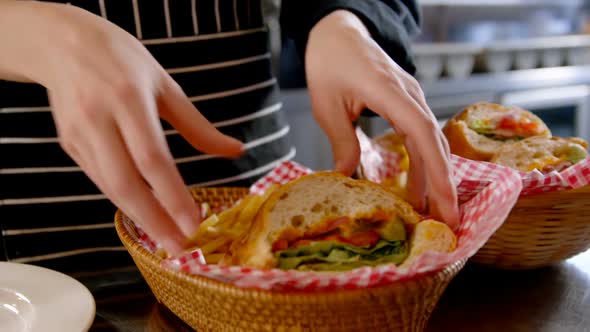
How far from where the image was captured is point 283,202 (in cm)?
63

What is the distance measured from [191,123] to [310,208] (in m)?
0.17

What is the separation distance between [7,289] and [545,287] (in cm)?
64

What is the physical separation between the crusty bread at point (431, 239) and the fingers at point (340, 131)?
0.16 meters

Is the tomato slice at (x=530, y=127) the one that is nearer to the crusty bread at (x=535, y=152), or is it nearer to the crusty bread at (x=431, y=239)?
the crusty bread at (x=535, y=152)

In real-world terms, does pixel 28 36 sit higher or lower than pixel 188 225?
higher

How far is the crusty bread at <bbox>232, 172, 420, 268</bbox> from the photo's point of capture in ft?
1.93

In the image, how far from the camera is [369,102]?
65cm

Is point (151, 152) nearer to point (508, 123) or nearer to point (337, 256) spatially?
point (337, 256)

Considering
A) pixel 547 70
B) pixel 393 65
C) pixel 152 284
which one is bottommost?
pixel 547 70

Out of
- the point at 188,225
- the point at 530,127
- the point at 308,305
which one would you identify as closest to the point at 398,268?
the point at 308,305

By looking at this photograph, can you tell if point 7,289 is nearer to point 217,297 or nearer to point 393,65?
point 217,297

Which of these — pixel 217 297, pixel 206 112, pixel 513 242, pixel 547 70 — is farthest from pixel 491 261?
pixel 547 70

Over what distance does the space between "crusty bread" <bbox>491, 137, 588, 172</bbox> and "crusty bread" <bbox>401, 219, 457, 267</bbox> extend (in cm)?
30

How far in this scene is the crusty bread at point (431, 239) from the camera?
1.81 feet
